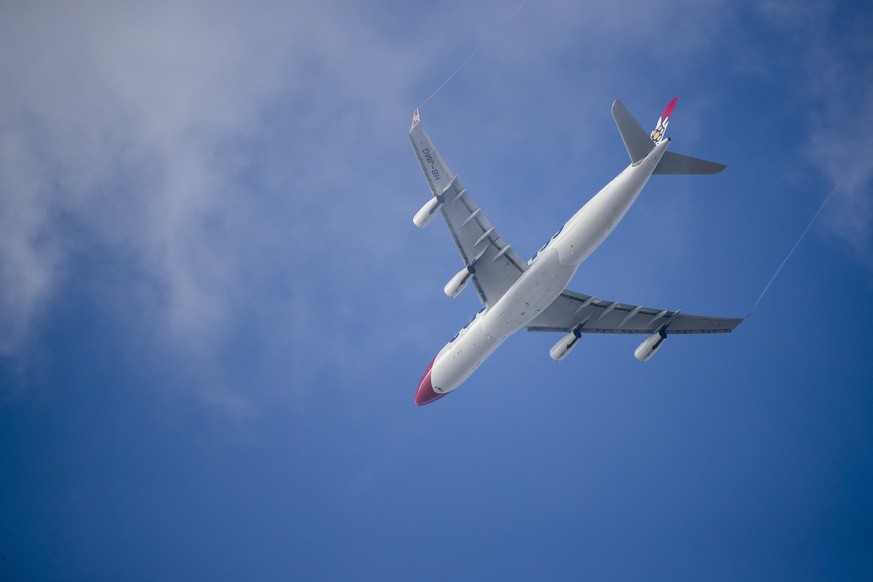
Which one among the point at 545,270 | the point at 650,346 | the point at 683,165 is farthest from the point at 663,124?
the point at 650,346

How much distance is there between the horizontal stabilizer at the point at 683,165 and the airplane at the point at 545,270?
47mm

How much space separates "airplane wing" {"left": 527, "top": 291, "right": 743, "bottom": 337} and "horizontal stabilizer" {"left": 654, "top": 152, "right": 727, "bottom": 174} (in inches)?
407

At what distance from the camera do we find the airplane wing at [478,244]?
37312 mm

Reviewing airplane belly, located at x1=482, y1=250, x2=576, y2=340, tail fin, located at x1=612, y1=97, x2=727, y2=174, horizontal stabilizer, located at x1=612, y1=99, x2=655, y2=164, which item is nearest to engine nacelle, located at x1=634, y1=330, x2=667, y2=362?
airplane belly, located at x1=482, y1=250, x2=576, y2=340

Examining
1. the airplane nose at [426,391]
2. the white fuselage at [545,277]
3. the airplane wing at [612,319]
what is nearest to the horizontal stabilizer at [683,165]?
the white fuselage at [545,277]

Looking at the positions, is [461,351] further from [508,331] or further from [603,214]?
[603,214]

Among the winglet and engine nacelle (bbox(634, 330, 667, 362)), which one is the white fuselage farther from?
engine nacelle (bbox(634, 330, 667, 362))

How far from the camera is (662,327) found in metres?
43.5

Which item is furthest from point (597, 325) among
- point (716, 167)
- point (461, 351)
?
point (716, 167)

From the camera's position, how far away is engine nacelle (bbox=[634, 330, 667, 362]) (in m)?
42.9

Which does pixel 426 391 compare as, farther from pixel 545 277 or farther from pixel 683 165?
pixel 683 165

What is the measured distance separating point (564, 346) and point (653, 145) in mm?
14017

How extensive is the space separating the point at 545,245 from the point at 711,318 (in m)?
13.4

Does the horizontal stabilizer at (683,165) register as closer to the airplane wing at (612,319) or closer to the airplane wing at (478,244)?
the airplane wing at (478,244)
